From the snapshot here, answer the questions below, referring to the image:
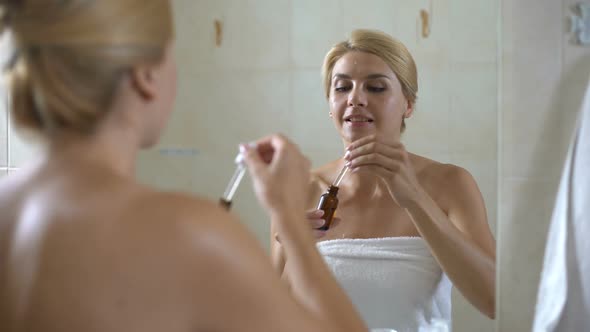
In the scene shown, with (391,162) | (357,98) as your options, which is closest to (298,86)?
(357,98)

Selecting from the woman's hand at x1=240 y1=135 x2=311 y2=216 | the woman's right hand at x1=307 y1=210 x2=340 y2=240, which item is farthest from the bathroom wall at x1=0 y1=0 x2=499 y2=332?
the woman's hand at x1=240 y1=135 x2=311 y2=216

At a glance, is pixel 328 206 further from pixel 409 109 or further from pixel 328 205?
pixel 409 109

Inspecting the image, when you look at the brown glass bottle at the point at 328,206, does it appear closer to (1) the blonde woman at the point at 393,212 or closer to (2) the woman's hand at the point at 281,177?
(1) the blonde woman at the point at 393,212

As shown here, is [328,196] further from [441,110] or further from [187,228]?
[187,228]

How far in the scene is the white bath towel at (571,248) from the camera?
0.85 m

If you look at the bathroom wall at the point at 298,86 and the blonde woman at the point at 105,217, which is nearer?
the blonde woman at the point at 105,217

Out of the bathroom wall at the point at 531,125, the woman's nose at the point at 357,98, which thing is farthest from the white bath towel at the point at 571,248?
the woman's nose at the point at 357,98

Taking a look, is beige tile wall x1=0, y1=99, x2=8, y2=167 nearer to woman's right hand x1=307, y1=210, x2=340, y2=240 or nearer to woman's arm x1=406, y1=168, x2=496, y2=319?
woman's right hand x1=307, y1=210, x2=340, y2=240

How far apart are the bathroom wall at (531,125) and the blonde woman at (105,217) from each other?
18.7 inches

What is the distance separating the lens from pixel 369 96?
1059mm

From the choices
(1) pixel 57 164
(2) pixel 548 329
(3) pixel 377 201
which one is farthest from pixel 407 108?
(1) pixel 57 164

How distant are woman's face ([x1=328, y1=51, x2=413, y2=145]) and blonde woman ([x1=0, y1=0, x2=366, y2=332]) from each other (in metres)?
0.51

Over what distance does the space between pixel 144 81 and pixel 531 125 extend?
59 centimetres

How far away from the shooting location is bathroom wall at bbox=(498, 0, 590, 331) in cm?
91
